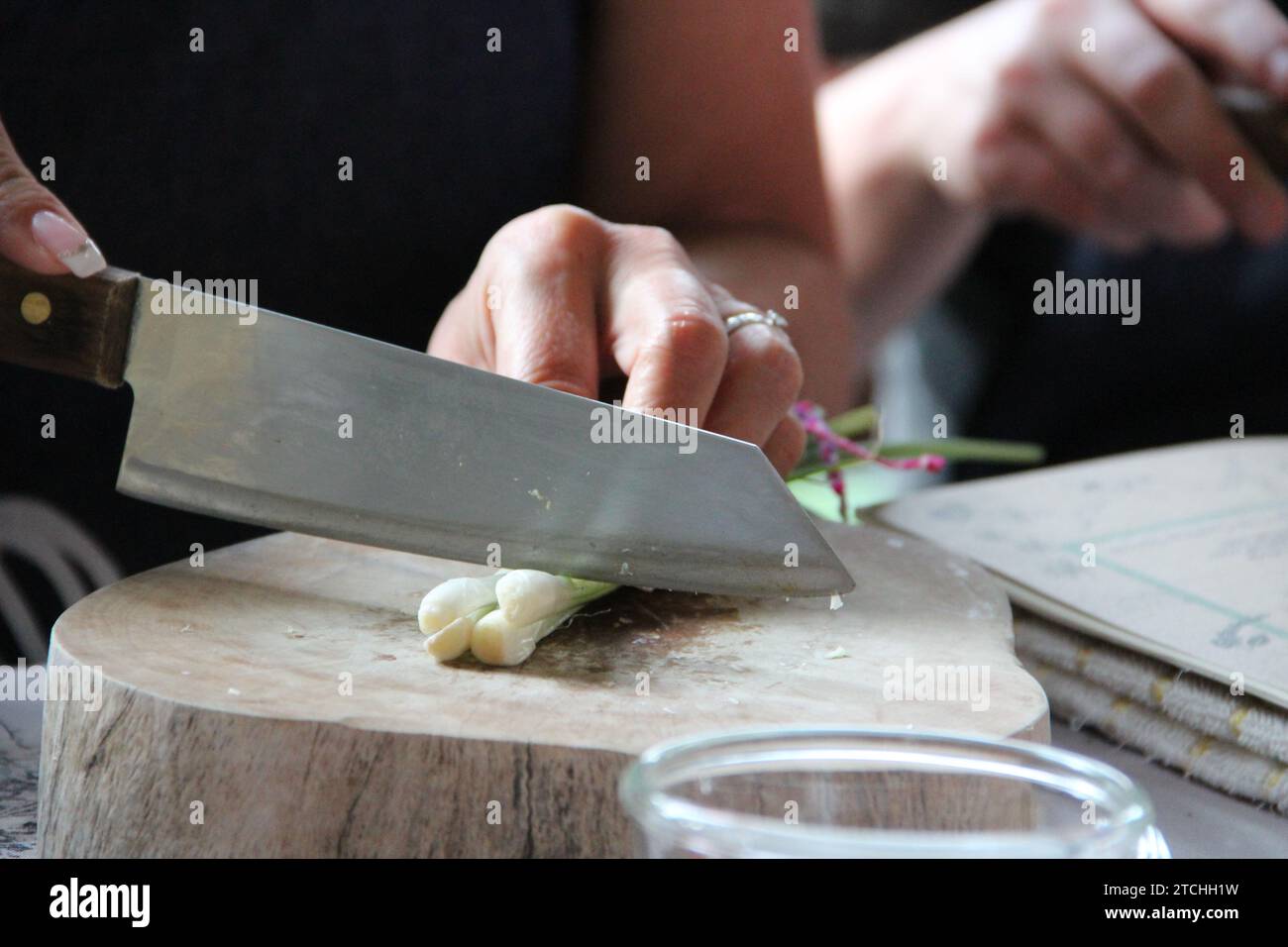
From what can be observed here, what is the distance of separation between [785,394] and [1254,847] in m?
0.41

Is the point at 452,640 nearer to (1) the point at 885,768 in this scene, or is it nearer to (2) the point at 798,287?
(1) the point at 885,768

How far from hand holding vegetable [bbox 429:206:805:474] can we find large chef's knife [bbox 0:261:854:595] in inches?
3.8

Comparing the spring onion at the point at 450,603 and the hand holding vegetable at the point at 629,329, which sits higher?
the hand holding vegetable at the point at 629,329

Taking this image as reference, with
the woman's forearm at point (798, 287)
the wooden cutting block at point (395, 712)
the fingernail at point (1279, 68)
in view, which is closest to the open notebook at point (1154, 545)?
A: the wooden cutting block at point (395, 712)

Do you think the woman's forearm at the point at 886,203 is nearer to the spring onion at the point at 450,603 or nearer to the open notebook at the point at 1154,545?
the open notebook at the point at 1154,545

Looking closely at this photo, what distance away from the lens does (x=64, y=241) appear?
2.20 ft

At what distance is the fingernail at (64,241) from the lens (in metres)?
0.67

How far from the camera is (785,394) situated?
86cm

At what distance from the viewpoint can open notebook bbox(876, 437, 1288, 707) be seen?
29.0 inches

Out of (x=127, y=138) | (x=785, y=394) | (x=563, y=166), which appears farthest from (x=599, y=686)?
(x=563, y=166)

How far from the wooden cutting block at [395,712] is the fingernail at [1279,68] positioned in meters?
0.79

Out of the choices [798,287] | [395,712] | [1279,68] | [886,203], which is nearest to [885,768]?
[395,712]

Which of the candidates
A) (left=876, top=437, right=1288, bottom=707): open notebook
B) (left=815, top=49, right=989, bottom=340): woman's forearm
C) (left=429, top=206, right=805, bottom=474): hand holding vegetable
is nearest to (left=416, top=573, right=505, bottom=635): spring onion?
(left=429, top=206, right=805, bottom=474): hand holding vegetable
